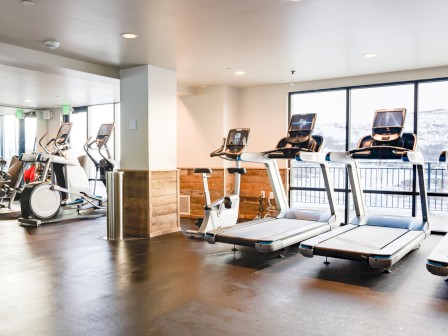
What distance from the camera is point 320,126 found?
25.3 feet

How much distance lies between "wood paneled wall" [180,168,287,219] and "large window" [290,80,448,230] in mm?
634

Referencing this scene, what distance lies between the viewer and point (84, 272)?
4.18 metres

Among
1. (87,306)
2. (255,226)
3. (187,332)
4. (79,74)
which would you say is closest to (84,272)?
(87,306)

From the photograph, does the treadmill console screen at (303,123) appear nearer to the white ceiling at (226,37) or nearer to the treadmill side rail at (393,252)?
the white ceiling at (226,37)

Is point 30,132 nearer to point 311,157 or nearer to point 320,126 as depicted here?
point 320,126

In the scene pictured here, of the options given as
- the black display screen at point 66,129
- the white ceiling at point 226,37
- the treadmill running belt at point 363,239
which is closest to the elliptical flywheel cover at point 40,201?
the black display screen at point 66,129

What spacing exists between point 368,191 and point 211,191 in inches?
116

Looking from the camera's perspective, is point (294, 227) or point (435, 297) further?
point (294, 227)

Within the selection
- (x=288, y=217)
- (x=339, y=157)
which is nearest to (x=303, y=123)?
(x=339, y=157)

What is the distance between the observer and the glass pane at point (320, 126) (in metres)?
7.38

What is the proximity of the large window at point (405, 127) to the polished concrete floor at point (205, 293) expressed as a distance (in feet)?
6.28

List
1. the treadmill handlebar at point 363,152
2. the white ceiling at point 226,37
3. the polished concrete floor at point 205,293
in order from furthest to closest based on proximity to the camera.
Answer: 1. the treadmill handlebar at point 363,152
2. the white ceiling at point 226,37
3. the polished concrete floor at point 205,293

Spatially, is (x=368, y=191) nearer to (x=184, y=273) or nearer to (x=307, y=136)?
(x=307, y=136)

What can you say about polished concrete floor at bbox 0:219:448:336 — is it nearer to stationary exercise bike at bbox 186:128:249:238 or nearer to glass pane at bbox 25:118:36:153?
stationary exercise bike at bbox 186:128:249:238
